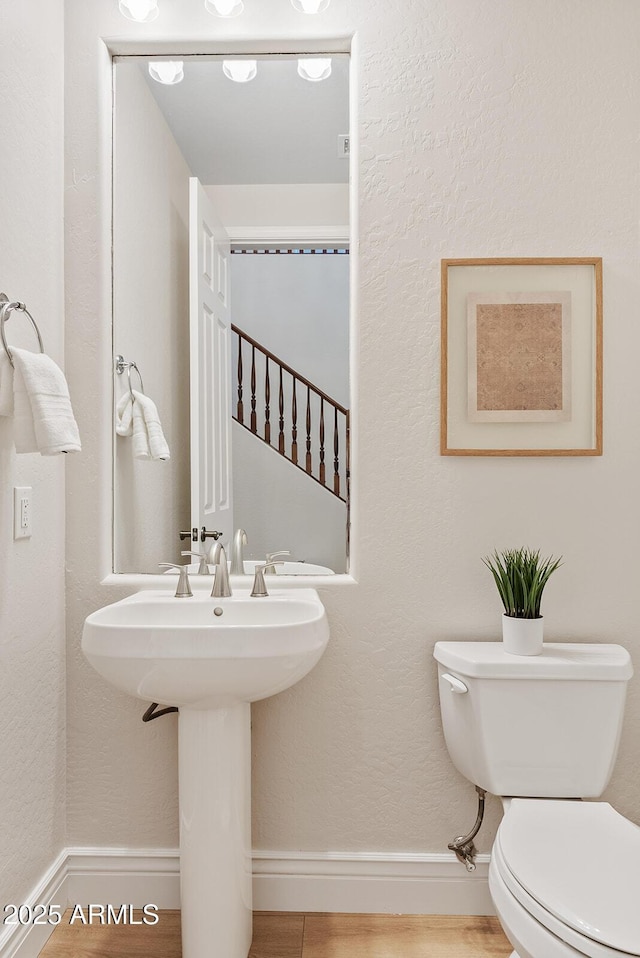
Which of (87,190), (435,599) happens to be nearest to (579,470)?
(435,599)

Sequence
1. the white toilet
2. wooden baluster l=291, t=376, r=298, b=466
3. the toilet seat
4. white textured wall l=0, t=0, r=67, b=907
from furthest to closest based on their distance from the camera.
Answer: wooden baluster l=291, t=376, r=298, b=466
white textured wall l=0, t=0, r=67, b=907
the white toilet
the toilet seat

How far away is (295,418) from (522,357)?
62cm

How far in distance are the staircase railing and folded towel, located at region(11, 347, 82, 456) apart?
53 centimetres

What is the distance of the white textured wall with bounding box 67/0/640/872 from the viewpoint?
1.80 m

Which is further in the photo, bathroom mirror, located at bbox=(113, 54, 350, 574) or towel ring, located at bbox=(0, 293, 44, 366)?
bathroom mirror, located at bbox=(113, 54, 350, 574)

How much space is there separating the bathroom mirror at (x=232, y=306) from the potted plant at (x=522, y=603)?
1.41 ft

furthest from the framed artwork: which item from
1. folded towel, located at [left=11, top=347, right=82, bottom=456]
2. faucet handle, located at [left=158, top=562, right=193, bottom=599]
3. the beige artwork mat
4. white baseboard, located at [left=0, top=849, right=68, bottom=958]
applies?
white baseboard, located at [left=0, top=849, right=68, bottom=958]

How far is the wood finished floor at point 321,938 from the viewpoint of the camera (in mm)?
1646

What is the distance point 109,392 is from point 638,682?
1593 mm

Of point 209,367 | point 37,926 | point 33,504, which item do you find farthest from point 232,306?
point 37,926

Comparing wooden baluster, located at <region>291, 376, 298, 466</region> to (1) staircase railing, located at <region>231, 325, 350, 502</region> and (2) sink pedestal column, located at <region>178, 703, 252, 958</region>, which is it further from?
(2) sink pedestal column, located at <region>178, 703, 252, 958</region>

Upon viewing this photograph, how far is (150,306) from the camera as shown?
6.25 ft

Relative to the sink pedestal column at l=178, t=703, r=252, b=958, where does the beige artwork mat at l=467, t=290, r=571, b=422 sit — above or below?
above

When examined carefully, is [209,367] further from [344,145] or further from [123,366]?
[344,145]
